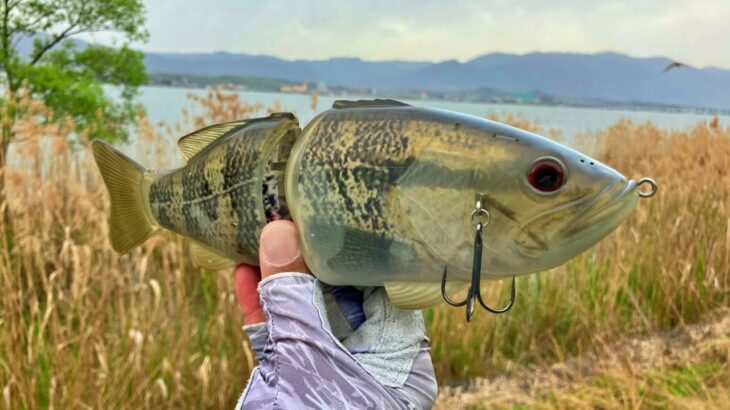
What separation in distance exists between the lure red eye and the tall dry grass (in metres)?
1.69

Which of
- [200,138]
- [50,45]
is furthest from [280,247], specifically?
[50,45]

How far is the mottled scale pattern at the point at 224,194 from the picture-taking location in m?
0.92

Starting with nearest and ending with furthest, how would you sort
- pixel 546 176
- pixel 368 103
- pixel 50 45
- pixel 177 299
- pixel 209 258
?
pixel 546 176 < pixel 368 103 < pixel 209 258 < pixel 177 299 < pixel 50 45

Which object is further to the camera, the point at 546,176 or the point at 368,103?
the point at 368,103

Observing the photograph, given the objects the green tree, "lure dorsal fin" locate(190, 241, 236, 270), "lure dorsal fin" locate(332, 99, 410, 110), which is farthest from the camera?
the green tree

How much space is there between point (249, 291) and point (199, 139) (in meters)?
0.25

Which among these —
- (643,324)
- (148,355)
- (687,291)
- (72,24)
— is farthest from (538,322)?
(72,24)

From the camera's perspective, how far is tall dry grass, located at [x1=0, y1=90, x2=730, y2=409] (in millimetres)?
2225

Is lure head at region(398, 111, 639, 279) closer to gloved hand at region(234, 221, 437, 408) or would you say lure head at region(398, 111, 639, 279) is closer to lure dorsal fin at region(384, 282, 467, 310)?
lure dorsal fin at region(384, 282, 467, 310)

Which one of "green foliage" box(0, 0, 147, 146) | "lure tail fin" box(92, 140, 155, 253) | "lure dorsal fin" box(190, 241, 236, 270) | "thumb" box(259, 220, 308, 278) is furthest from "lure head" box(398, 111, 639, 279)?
"green foliage" box(0, 0, 147, 146)

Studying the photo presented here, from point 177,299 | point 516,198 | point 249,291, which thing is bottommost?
point 177,299

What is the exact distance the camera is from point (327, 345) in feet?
2.93

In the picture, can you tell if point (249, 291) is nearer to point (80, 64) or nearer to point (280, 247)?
point (280, 247)

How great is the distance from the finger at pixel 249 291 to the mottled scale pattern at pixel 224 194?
0.07 metres
